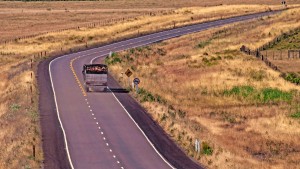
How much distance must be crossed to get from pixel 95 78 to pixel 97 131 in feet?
58.0

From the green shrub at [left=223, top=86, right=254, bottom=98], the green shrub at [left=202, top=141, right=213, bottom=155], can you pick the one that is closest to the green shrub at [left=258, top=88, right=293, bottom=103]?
the green shrub at [left=223, top=86, right=254, bottom=98]

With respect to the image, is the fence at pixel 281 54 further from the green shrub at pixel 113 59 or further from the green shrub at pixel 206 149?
the green shrub at pixel 206 149

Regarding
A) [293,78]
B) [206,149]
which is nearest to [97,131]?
[206,149]

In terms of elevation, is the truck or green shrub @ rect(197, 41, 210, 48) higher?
the truck

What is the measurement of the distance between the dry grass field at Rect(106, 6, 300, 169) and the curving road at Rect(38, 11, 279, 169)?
1693mm

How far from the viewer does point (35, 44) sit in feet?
423

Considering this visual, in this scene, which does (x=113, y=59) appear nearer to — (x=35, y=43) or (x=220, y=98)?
(x=220, y=98)

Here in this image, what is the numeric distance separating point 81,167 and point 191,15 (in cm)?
11661

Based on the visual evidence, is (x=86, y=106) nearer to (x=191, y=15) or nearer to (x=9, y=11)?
(x=191, y=15)

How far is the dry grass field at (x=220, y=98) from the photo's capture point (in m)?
56.4

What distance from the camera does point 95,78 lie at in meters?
75.4

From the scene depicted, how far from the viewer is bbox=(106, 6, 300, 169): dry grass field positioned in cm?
5641

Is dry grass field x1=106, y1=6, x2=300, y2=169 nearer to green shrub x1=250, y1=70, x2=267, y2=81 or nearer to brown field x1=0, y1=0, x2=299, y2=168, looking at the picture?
green shrub x1=250, y1=70, x2=267, y2=81

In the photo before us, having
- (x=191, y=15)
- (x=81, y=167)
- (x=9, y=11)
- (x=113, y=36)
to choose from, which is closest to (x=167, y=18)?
(x=191, y=15)
